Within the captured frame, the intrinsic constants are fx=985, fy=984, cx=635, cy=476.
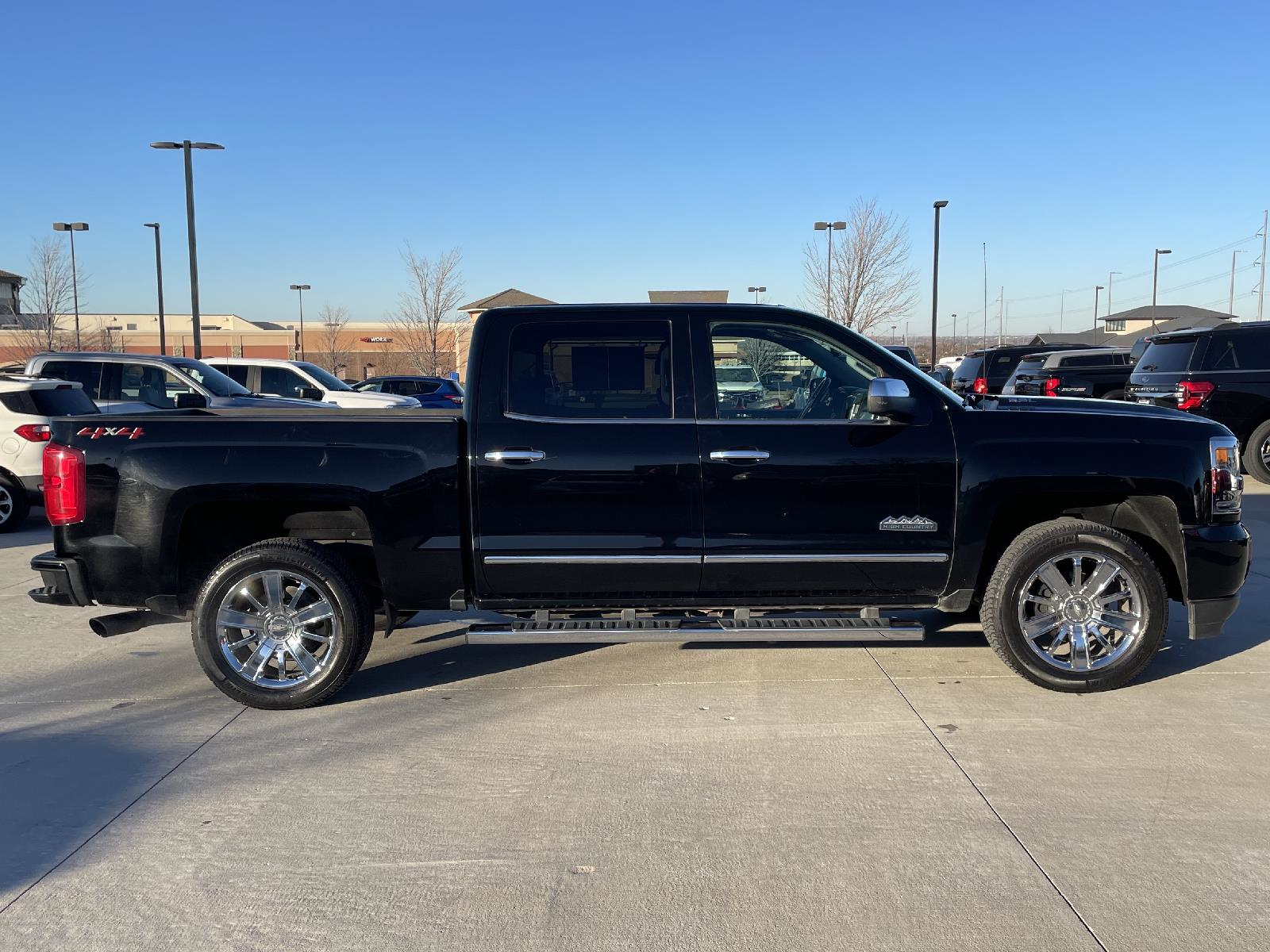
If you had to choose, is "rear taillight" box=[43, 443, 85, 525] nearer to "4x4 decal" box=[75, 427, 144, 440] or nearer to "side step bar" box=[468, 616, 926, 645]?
"4x4 decal" box=[75, 427, 144, 440]

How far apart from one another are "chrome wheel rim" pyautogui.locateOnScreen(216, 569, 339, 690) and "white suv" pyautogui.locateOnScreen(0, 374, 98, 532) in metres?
6.50

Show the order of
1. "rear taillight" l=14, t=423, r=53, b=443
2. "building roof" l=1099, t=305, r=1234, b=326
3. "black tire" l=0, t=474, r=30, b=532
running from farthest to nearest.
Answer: "building roof" l=1099, t=305, r=1234, b=326, "black tire" l=0, t=474, r=30, b=532, "rear taillight" l=14, t=423, r=53, b=443

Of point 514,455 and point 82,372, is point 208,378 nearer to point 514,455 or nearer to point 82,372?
point 82,372

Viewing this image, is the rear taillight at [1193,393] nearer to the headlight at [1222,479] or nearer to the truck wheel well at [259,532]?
the headlight at [1222,479]

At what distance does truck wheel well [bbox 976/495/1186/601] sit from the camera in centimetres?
501

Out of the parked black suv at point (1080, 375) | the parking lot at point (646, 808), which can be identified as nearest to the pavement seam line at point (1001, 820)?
the parking lot at point (646, 808)

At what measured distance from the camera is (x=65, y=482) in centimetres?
478

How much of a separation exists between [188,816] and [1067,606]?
13.4 ft

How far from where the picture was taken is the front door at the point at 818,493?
4.82 m

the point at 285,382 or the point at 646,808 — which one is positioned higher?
the point at 285,382

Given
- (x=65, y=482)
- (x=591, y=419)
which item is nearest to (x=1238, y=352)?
(x=591, y=419)

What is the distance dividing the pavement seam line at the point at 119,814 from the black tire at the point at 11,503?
6845 millimetres

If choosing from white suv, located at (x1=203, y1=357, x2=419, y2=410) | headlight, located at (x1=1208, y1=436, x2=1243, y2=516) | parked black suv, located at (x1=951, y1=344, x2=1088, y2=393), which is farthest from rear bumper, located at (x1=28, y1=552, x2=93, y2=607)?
parked black suv, located at (x1=951, y1=344, x2=1088, y2=393)

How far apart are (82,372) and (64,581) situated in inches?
371
